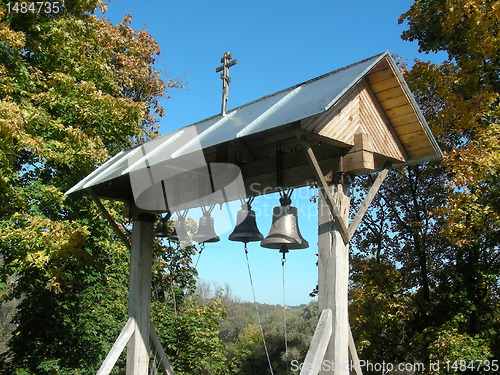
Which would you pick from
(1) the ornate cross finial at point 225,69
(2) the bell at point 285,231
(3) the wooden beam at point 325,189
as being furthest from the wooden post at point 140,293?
(3) the wooden beam at point 325,189

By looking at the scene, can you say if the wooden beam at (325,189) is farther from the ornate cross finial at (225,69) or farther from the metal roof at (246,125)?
the ornate cross finial at (225,69)

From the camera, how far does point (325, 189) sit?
2.78 meters

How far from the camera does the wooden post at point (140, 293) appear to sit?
164 inches

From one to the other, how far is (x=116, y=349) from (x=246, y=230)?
1.61 meters

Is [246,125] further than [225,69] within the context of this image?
No

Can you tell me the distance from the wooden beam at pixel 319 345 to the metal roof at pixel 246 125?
1.20 meters

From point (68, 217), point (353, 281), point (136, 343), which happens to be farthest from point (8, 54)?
point (353, 281)

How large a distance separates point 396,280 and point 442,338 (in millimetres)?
1908

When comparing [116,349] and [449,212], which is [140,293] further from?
[449,212]

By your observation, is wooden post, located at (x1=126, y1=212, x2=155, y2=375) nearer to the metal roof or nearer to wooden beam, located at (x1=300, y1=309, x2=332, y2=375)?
the metal roof

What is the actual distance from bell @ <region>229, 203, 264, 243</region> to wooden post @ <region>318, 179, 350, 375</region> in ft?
2.59

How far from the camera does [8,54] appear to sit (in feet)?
23.9

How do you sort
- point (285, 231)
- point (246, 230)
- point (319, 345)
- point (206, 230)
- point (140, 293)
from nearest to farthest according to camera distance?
point (319, 345)
point (285, 231)
point (246, 230)
point (206, 230)
point (140, 293)

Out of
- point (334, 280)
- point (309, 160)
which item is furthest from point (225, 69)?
point (334, 280)
